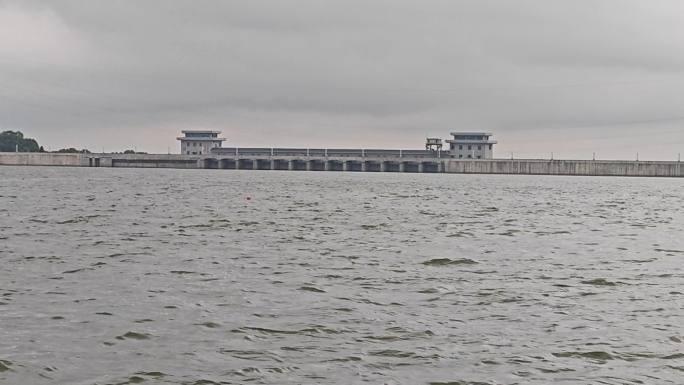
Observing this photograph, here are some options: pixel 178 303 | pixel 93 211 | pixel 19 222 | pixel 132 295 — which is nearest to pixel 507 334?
pixel 178 303

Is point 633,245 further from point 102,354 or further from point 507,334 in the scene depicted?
point 102,354

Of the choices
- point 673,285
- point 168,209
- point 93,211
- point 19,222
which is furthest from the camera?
point 168,209

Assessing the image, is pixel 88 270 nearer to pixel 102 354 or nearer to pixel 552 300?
pixel 102 354

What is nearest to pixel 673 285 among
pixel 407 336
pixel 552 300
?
pixel 552 300

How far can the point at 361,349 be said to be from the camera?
12000 mm

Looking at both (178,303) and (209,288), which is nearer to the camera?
(178,303)

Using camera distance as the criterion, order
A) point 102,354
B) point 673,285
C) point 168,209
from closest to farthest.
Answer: point 102,354 → point 673,285 → point 168,209

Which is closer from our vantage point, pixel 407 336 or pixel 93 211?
pixel 407 336

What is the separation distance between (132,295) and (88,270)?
140 inches

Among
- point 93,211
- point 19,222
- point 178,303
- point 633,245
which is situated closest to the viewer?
point 178,303

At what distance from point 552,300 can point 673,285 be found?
13.2 feet

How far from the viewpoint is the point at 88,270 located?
62.1ft

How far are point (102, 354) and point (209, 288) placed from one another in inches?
216

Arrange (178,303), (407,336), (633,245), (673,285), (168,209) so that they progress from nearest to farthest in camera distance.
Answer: (407,336) → (178,303) → (673,285) → (633,245) → (168,209)
